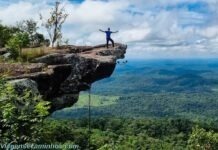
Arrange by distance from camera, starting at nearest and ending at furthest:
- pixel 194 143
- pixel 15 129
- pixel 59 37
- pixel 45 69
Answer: pixel 15 129
pixel 45 69
pixel 59 37
pixel 194 143

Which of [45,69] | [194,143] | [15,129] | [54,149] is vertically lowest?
[194,143]

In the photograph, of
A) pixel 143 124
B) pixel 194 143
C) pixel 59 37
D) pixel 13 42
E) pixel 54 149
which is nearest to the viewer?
pixel 54 149

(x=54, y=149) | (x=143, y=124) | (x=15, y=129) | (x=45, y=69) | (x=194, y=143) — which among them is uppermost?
(x=45, y=69)

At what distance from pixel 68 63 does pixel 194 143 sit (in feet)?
144

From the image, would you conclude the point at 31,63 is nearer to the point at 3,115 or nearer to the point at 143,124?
the point at 3,115

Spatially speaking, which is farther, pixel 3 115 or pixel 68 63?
pixel 68 63

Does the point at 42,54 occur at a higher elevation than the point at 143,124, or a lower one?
higher

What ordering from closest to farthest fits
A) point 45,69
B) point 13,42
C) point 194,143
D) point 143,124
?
point 45,69 → point 13,42 → point 194,143 → point 143,124

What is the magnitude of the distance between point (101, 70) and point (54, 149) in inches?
335

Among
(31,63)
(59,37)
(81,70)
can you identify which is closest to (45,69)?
(31,63)

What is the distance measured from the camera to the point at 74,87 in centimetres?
2142

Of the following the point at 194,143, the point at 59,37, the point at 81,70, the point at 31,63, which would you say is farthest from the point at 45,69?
the point at 194,143

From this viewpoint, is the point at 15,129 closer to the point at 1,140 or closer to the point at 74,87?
the point at 1,140

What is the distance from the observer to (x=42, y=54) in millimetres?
21734
